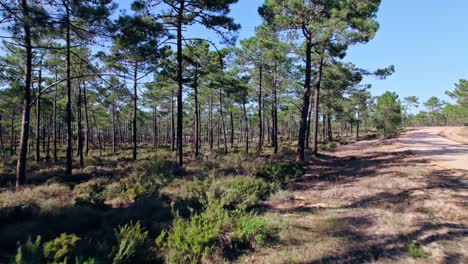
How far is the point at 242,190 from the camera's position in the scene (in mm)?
7645

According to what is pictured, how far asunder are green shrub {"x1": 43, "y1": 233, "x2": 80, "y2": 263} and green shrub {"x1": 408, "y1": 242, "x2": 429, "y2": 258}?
4892mm

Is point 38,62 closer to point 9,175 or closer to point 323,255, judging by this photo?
point 9,175

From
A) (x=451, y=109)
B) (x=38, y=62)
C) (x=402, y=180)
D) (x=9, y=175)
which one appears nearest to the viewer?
(x=402, y=180)

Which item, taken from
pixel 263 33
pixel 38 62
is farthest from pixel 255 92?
pixel 38 62

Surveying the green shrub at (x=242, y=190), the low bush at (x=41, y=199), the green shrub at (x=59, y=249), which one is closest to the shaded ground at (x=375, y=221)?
the green shrub at (x=242, y=190)

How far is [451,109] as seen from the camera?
53.1 m

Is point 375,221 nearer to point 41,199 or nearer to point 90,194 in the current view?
point 90,194

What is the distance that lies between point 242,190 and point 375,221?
12.2ft

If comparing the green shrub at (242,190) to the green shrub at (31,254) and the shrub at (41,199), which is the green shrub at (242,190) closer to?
the green shrub at (31,254)

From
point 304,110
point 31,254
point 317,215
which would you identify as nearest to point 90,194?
point 31,254

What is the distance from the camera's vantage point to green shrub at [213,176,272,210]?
681cm

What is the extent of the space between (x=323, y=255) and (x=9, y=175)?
49.7 feet

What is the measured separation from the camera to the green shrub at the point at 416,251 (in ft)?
11.6

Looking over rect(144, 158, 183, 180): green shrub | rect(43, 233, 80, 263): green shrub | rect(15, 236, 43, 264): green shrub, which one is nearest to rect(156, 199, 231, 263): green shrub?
rect(43, 233, 80, 263): green shrub
